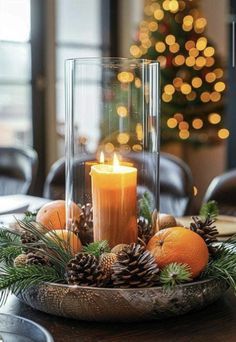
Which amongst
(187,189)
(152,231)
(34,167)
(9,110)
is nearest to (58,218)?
(152,231)

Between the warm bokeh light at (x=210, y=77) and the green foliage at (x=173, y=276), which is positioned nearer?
the green foliage at (x=173, y=276)

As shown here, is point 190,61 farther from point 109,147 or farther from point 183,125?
point 109,147

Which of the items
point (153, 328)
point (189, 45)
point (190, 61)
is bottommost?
point (153, 328)

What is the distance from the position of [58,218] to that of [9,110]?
3.10 meters

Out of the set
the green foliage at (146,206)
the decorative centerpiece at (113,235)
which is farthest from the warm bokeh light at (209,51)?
the green foliage at (146,206)

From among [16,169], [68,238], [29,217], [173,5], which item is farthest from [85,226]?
[173,5]

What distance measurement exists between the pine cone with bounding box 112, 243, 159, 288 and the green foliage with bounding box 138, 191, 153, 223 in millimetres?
165

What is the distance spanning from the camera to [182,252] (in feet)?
2.58

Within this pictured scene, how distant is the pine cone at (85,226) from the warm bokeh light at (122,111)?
136mm

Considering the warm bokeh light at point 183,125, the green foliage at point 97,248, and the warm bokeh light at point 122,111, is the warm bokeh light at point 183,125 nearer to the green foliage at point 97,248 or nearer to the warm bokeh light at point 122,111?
the warm bokeh light at point 122,111

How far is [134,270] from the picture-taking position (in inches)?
29.6

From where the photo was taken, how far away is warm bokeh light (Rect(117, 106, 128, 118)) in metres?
0.91

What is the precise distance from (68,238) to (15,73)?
10.6ft

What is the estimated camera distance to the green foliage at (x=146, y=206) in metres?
0.92
